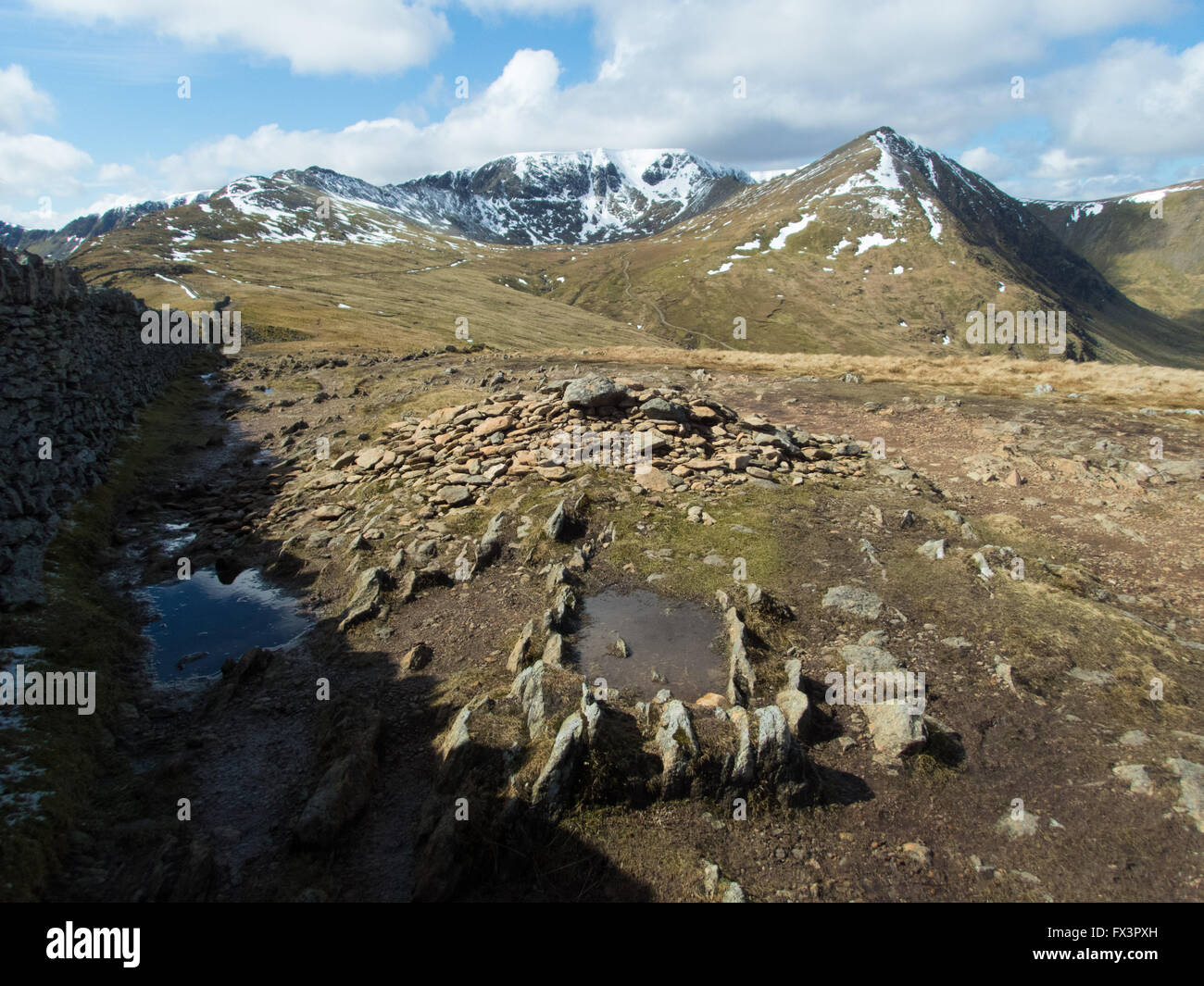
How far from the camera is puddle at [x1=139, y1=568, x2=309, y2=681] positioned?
1537cm

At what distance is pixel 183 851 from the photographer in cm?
897

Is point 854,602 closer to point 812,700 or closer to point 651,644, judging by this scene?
point 812,700

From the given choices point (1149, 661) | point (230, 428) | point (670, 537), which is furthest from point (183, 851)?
point (230, 428)

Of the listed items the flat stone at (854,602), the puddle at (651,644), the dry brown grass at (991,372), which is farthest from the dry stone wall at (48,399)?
the dry brown grass at (991,372)

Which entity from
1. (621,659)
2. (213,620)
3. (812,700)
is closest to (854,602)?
(812,700)

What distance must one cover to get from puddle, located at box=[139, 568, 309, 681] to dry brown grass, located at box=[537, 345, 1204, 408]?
33616mm

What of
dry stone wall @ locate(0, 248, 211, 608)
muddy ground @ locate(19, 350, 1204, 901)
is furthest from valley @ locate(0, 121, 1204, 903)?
dry stone wall @ locate(0, 248, 211, 608)

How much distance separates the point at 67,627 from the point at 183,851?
8919mm

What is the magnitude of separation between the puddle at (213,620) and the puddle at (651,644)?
333 inches

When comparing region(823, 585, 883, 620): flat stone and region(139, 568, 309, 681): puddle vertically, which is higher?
region(823, 585, 883, 620): flat stone

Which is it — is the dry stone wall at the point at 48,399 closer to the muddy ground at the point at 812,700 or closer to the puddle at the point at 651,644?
the muddy ground at the point at 812,700

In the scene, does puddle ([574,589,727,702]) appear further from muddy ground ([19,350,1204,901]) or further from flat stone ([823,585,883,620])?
flat stone ([823,585,883,620])

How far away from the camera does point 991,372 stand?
127 feet

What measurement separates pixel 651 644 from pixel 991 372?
120ft
